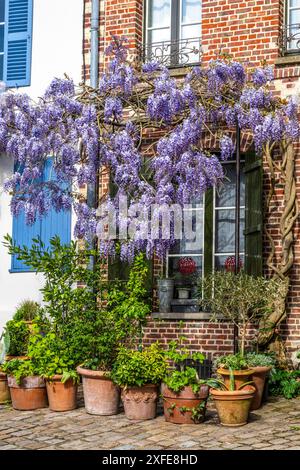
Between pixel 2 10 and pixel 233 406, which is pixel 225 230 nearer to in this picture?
pixel 233 406

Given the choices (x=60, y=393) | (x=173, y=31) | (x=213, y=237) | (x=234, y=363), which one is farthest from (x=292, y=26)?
(x=60, y=393)

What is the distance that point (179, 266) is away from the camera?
427 inches

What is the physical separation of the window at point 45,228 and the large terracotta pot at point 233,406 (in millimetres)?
3786

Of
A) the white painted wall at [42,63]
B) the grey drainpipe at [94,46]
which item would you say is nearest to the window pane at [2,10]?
the white painted wall at [42,63]

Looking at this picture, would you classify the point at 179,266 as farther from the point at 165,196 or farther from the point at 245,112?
the point at 245,112

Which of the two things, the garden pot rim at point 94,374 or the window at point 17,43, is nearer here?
the garden pot rim at point 94,374

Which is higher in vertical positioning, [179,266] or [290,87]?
[290,87]

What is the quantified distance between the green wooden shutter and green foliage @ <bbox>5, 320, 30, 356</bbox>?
8.34 ft

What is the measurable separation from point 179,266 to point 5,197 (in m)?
2.51

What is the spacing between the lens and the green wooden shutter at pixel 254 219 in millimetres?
10141

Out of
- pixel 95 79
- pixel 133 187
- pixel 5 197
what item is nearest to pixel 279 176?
pixel 133 187

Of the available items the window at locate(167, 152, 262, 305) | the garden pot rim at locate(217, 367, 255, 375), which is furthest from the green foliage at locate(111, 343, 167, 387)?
the window at locate(167, 152, 262, 305)

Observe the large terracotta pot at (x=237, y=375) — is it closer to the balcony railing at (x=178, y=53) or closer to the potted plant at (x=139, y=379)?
the potted plant at (x=139, y=379)

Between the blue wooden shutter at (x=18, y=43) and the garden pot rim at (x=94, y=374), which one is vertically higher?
the blue wooden shutter at (x=18, y=43)
